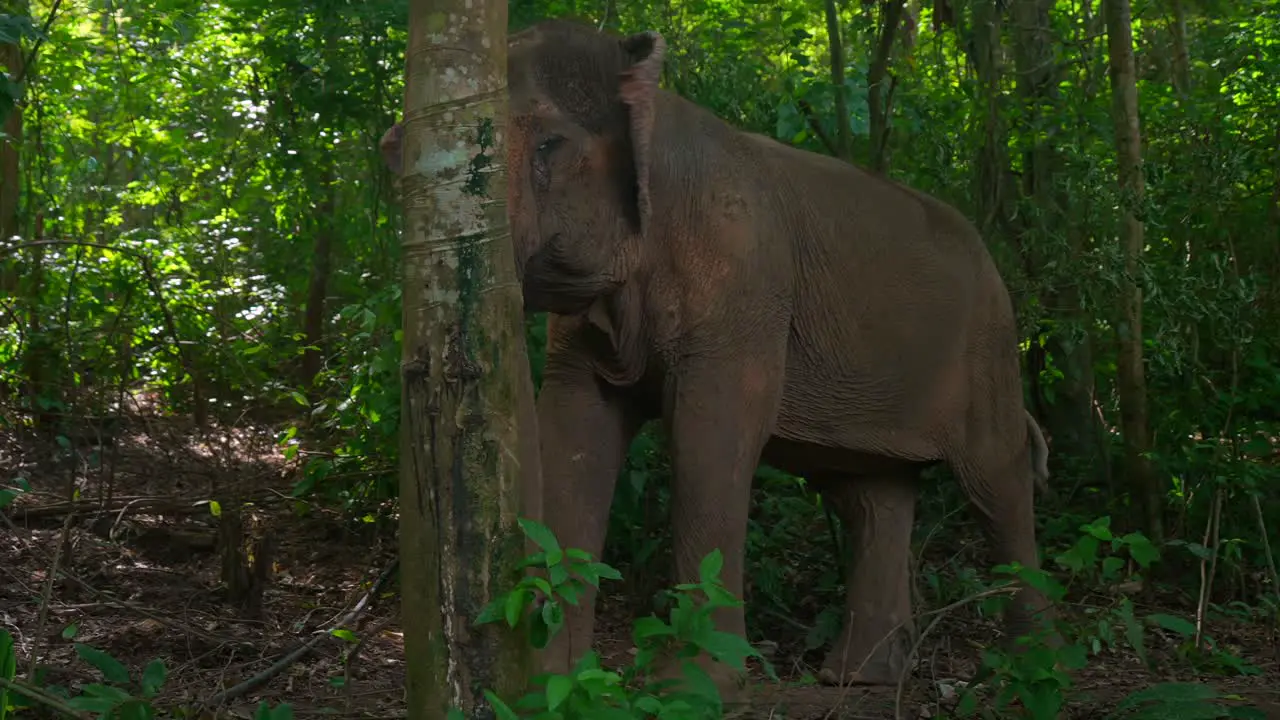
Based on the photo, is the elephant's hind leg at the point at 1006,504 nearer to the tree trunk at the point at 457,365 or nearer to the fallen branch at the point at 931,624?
the fallen branch at the point at 931,624

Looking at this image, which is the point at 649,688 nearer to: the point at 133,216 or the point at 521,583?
the point at 521,583

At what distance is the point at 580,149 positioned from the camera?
205 inches

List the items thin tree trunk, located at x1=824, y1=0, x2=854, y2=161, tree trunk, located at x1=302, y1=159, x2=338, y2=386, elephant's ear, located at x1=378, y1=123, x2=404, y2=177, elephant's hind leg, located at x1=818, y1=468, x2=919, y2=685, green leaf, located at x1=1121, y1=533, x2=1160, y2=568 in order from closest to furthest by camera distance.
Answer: green leaf, located at x1=1121, y1=533, x2=1160, y2=568, elephant's ear, located at x1=378, y1=123, x2=404, y2=177, elephant's hind leg, located at x1=818, y1=468, x2=919, y2=685, thin tree trunk, located at x1=824, y1=0, x2=854, y2=161, tree trunk, located at x1=302, y1=159, x2=338, y2=386

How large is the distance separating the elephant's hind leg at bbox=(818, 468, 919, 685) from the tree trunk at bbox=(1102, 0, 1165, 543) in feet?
4.56

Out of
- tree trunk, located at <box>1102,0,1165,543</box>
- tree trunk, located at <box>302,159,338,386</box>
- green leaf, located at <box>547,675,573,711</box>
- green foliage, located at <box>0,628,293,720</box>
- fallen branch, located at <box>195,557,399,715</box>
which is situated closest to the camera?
green leaf, located at <box>547,675,573,711</box>

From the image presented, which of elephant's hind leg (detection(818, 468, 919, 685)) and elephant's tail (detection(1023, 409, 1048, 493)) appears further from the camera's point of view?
elephant's tail (detection(1023, 409, 1048, 493))

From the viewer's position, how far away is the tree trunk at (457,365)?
142 inches

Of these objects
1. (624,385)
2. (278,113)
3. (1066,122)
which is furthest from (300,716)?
(1066,122)

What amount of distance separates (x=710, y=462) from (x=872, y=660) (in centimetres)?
131

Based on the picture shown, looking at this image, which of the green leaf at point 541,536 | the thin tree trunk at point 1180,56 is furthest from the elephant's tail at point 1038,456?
the thin tree trunk at point 1180,56

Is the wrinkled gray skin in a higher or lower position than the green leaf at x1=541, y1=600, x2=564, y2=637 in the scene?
higher

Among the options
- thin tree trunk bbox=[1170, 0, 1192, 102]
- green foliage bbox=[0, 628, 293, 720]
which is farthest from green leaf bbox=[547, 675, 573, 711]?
thin tree trunk bbox=[1170, 0, 1192, 102]

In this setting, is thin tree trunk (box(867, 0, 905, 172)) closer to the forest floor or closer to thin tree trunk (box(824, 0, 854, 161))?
thin tree trunk (box(824, 0, 854, 161))

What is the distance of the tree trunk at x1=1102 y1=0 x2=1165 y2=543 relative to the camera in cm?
701
